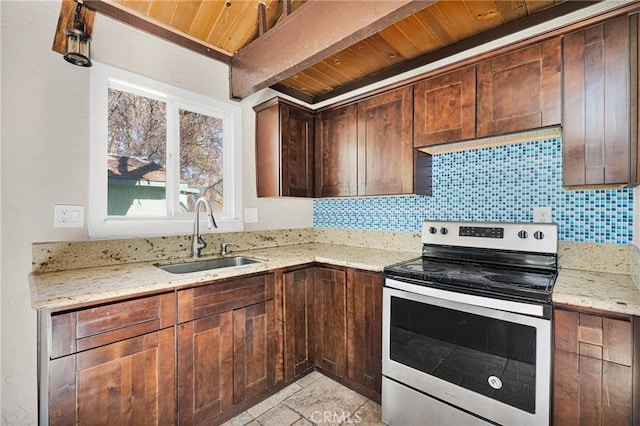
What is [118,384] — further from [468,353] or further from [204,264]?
[468,353]

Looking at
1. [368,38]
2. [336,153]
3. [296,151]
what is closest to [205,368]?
[296,151]

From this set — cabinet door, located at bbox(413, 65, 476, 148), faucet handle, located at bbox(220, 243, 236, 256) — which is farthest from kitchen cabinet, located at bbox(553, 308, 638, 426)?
faucet handle, located at bbox(220, 243, 236, 256)

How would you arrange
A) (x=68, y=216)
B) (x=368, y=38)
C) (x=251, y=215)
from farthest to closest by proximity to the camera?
(x=251, y=215) < (x=368, y=38) < (x=68, y=216)

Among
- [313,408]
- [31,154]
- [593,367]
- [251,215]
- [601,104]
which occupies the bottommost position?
[313,408]

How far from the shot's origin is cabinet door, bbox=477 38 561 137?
1.53 meters

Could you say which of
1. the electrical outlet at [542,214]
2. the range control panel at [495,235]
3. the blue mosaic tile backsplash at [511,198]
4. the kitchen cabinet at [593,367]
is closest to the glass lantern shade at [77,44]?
the blue mosaic tile backsplash at [511,198]

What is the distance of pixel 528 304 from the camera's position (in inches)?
50.7

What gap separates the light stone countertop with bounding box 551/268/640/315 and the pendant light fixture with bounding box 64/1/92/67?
2.65 meters

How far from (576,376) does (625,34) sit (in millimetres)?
1574

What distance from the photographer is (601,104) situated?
140 cm

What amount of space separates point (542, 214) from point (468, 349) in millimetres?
1001

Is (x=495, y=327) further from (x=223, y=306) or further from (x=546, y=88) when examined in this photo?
(x=223, y=306)

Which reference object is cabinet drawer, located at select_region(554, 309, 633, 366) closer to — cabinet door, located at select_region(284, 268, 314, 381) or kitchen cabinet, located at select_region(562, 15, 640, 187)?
kitchen cabinet, located at select_region(562, 15, 640, 187)

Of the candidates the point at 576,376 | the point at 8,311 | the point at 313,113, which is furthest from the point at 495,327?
the point at 8,311
